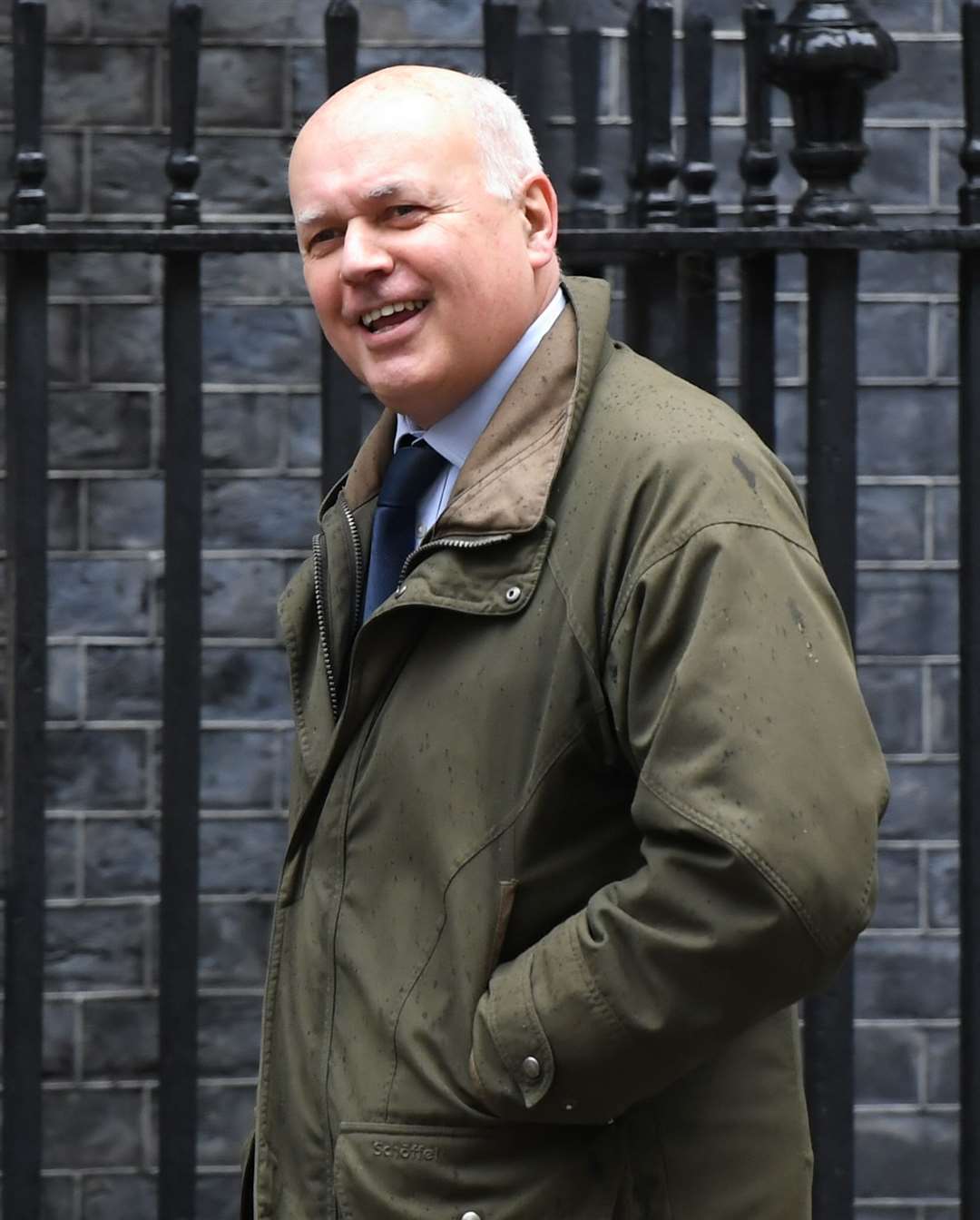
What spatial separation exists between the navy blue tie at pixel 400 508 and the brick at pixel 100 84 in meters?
1.87

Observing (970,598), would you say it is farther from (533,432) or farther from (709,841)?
(709,841)

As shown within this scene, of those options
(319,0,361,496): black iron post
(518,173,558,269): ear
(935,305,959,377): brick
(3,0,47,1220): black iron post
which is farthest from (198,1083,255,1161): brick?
(518,173,558,269): ear

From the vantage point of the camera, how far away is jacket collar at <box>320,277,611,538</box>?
74.9 inches

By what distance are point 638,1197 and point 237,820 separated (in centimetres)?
190

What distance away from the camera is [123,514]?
12.2ft

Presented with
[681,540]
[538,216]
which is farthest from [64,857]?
[681,540]

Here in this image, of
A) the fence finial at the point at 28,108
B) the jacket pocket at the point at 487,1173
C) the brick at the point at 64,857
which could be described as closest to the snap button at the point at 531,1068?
the jacket pocket at the point at 487,1173

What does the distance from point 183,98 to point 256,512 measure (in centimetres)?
133

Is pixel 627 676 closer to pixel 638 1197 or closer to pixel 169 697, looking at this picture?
pixel 638 1197

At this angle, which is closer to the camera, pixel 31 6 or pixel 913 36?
pixel 31 6

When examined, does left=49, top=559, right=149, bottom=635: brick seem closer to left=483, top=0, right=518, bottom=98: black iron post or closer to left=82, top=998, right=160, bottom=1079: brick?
left=82, top=998, right=160, bottom=1079: brick

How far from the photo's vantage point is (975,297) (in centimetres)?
256

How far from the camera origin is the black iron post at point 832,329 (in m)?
2.46

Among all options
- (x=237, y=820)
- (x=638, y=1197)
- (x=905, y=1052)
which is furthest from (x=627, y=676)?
(x=905, y=1052)
